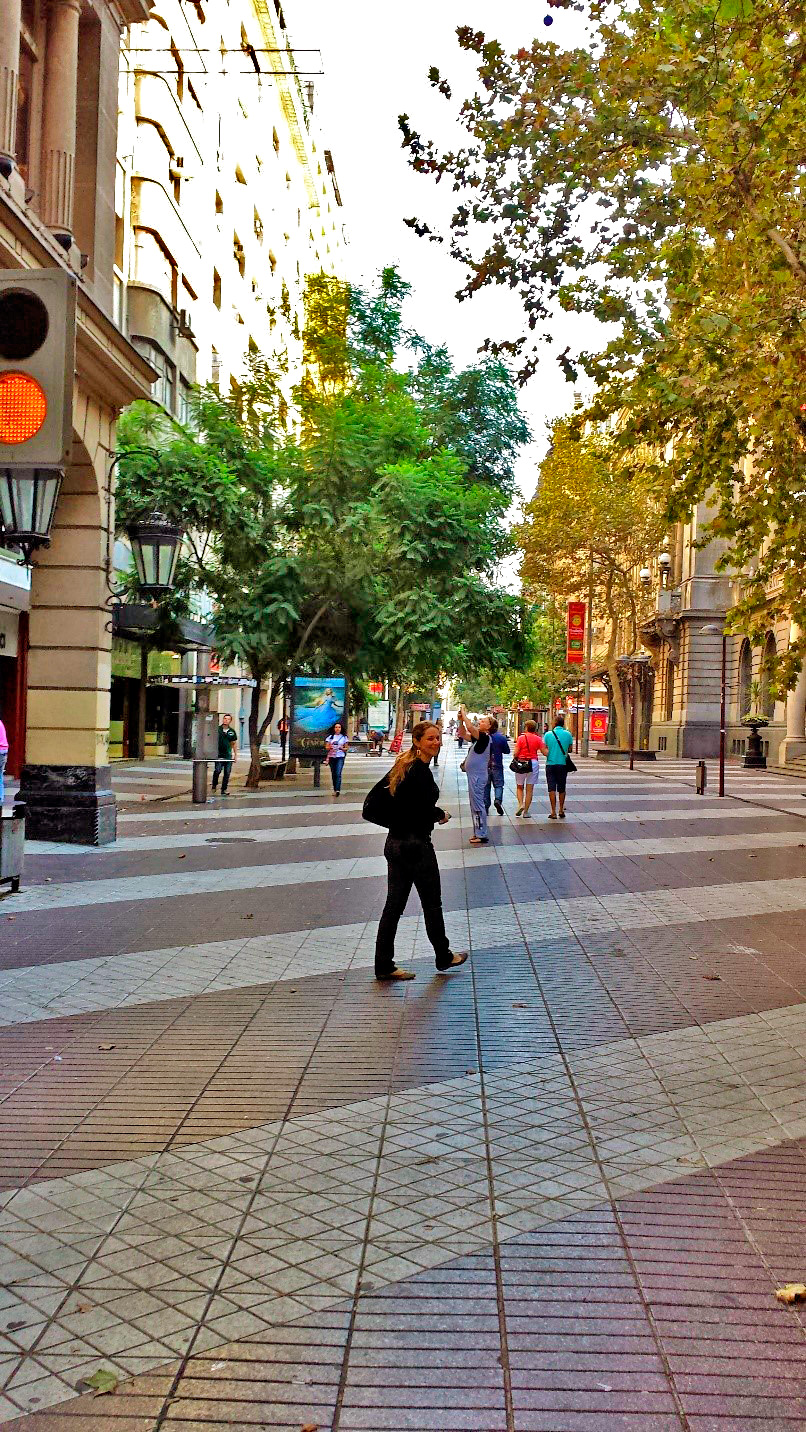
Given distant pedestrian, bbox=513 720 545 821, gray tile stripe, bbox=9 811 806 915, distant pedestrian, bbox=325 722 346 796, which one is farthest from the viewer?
distant pedestrian, bbox=325 722 346 796

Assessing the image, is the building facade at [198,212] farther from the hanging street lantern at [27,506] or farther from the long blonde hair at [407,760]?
the hanging street lantern at [27,506]

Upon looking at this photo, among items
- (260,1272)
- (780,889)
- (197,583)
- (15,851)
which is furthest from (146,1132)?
(197,583)

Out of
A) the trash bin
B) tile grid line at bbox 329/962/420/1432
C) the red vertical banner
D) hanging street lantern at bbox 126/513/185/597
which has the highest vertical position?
the red vertical banner

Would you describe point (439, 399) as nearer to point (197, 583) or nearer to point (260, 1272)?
point (197, 583)

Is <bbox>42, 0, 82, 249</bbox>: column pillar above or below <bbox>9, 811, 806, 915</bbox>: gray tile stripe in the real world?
above

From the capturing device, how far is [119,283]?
29812 millimetres

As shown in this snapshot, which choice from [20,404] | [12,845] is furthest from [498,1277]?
[12,845]

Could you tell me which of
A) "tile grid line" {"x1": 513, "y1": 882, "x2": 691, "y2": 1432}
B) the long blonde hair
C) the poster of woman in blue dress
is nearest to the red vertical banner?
the poster of woman in blue dress

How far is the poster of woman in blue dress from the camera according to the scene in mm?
27172

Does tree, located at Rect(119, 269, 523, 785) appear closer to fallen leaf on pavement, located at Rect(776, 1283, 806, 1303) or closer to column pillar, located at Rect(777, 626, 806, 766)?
column pillar, located at Rect(777, 626, 806, 766)

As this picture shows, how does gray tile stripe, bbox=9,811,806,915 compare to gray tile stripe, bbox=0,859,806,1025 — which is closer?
gray tile stripe, bbox=0,859,806,1025

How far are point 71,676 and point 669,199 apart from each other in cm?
841

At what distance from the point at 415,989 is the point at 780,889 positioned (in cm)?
598

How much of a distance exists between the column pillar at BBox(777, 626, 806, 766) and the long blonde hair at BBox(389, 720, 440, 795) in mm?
32620
